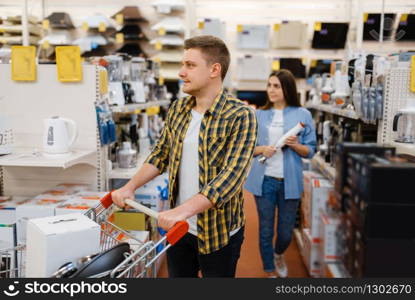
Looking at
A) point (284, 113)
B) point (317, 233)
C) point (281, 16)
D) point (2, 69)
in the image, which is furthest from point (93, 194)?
point (281, 16)

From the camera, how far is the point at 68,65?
105 inches

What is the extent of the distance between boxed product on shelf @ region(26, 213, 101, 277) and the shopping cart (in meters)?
0.08

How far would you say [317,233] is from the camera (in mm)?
829

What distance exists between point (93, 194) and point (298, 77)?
201 inches

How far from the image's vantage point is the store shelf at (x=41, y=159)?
7.33 feet

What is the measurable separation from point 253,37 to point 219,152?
5.73m

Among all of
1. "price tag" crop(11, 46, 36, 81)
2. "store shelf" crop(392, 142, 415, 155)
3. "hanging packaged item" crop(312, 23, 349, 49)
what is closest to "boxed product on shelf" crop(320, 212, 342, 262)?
"store shelf" crop(392, 142, 415, 155)

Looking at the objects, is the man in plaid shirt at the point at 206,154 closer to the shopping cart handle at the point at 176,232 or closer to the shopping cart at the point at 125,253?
the shopping cart at the point at 125,253

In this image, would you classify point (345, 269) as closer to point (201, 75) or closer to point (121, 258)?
point (121, 258)

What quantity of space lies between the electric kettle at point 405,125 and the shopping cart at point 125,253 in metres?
1.43

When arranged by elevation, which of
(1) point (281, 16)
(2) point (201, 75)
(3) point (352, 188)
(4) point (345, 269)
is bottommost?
(4) point (345, 269)

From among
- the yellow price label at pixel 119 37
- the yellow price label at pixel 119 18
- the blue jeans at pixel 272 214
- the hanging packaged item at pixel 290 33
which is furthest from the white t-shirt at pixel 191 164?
the hanging packaged item at pixel 290 33

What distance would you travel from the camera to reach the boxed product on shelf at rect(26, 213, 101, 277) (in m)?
1.40

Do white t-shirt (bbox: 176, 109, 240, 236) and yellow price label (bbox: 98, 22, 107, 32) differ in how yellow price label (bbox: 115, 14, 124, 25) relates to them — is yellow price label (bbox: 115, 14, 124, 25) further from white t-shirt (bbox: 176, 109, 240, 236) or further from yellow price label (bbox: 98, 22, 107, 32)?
white t-shirt (bbox: 176, 109, 240, 236)
